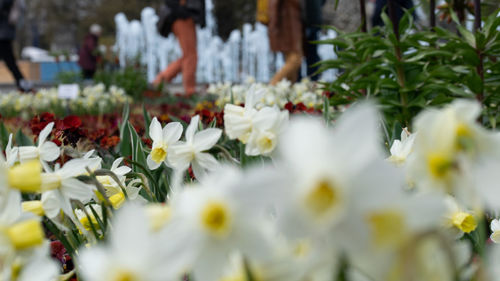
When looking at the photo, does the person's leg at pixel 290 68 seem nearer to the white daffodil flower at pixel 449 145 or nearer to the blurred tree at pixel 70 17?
the white daffodil flower at pixel 449 145

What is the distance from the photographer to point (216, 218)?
421 mm

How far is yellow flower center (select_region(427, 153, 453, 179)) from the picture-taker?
1.46 ft

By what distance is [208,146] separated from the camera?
860mm

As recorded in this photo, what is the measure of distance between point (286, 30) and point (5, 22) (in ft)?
15.1

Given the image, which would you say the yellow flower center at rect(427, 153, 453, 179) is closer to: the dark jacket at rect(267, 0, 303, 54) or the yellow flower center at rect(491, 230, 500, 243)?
the yellow flower center at rect(491, 230, 500, 243)

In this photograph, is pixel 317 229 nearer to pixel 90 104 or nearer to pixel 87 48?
pixel 90 104

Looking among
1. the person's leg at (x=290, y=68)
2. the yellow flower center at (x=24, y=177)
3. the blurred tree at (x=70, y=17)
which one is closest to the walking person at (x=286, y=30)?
the person's leg at (x=290, y=68)

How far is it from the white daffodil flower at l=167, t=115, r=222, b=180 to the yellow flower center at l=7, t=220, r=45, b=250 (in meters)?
0.36

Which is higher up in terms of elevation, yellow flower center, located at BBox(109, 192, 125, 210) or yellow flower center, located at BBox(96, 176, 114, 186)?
yellow flower center, located at BBox(96, 176, 114, 186)

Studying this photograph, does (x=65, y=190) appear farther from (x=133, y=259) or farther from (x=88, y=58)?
(x=88, y=58)

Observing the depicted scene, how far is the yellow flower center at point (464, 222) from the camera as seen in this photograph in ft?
2.88

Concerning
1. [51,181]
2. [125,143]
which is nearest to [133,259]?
[51,181]

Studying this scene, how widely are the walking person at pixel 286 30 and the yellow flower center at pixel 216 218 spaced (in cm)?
597

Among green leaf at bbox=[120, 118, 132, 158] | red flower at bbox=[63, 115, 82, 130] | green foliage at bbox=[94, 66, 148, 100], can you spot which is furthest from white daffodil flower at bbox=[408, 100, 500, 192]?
green foliage at bbox=[94, 66, 148, 100]
